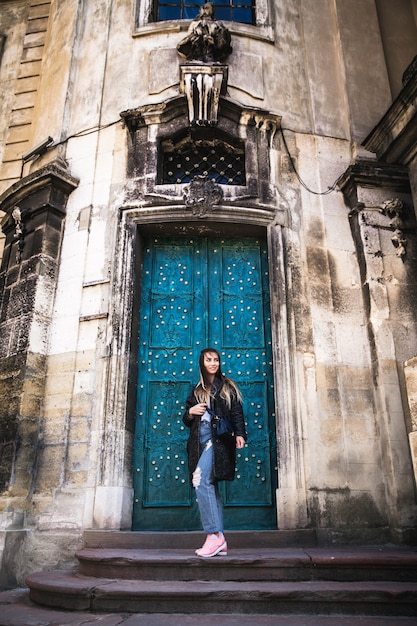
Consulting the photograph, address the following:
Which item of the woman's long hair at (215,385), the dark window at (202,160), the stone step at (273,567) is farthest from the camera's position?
the dark window at (202,160)

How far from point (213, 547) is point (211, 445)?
787 millimetres

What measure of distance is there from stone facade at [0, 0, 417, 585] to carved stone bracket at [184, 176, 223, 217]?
0.09 feet

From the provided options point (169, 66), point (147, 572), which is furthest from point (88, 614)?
point (169, 66)

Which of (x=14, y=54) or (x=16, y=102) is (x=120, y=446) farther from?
(x=14, y=54)

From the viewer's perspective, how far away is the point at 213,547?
4320 millimetres

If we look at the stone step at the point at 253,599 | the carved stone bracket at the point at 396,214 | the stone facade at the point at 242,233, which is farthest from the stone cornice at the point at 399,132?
the stone step at the point at 253,599

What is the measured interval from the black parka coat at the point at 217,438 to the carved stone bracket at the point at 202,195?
2706 mm

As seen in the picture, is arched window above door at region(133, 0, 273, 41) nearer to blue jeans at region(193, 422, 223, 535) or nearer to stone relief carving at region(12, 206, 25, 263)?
stone relief carving at region(12, 206, 25, 263)

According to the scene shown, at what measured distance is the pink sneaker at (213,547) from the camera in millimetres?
4305

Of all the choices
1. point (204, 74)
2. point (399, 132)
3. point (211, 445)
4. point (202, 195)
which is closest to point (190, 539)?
point (211, 445)

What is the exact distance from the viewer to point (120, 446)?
19.3 feet

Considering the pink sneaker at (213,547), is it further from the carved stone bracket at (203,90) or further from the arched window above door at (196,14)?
the arched window above door at (196,14)

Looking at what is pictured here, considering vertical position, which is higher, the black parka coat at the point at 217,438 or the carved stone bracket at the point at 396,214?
the carved stone bracket at the point at 396,214

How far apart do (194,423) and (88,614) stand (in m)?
1.59
